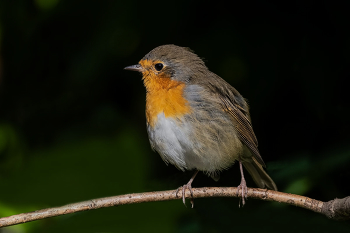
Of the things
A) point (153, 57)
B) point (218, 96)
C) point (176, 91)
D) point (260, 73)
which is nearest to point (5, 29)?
point (153, 57)

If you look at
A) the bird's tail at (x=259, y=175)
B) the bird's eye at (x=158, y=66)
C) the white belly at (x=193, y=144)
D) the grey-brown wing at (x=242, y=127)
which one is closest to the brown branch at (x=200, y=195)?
the white belly at (x=193, y=144)

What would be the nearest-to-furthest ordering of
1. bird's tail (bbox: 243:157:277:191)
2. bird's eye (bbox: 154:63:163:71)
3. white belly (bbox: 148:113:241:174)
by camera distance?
white belly (bbox: 148:113:241:174), bird's eye (bbox: 154:63:163:71), bird's tail (bbox: 243:157:277:191)

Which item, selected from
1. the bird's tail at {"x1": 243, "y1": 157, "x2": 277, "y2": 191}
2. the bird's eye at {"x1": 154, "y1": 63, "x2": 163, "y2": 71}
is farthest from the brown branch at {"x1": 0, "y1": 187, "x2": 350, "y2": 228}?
the bird's eye at {"x1": 154, "y1": 63, "x2": 163, "y2": 71}

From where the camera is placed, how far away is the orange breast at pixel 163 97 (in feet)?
12.4

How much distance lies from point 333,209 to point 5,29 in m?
3.05

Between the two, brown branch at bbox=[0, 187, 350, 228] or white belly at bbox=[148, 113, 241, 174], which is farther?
white belly at bbox=[148, 113, 241, 174]

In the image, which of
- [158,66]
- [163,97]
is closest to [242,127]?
[163,97]

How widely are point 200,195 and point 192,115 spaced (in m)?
0.66

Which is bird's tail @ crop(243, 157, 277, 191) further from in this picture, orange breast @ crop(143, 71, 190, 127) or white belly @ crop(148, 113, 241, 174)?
orange breast @ crop(143, 71, 190, 127)

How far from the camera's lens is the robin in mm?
3807

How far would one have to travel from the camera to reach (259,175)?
14.4 ft

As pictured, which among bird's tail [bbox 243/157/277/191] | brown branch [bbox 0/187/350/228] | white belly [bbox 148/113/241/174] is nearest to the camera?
brown branch [bbox 0/187/350/228]

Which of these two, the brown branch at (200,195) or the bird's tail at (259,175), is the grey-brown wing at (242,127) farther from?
the brown branch at (200,195)

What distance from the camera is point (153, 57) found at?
407cm
